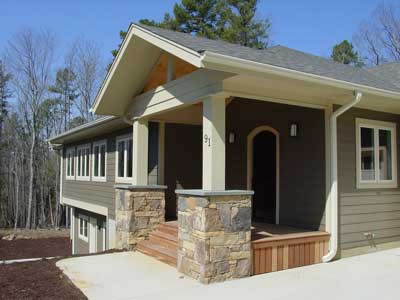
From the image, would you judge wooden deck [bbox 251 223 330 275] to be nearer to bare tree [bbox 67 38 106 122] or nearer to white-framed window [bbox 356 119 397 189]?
white-framed window [bbox 356 119 397 189]

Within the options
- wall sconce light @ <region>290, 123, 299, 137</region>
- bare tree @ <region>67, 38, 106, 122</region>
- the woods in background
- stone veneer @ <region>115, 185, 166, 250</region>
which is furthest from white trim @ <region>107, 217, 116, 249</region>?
bare tree @ <region>67, 38, 106, 122</region>

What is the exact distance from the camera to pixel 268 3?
21922 mm

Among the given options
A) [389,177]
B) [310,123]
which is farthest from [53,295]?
[389,177]

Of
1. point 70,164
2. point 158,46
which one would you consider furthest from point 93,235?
point 158,46

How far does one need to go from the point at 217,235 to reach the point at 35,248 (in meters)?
13.8

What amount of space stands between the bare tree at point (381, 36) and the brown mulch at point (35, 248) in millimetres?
19156

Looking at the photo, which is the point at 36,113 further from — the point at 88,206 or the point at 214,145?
the point at 214,145

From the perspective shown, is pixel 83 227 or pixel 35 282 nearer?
pixel 35 282

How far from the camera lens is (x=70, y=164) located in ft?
50.0

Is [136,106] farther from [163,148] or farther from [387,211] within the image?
[387,211]

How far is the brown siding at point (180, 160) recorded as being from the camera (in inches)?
326

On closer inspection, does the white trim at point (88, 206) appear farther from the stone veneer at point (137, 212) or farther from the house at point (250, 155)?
the stone veneer at point (137, 212)

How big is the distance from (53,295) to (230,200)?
229 centimetres

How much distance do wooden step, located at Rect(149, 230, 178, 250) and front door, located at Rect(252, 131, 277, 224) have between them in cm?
182
